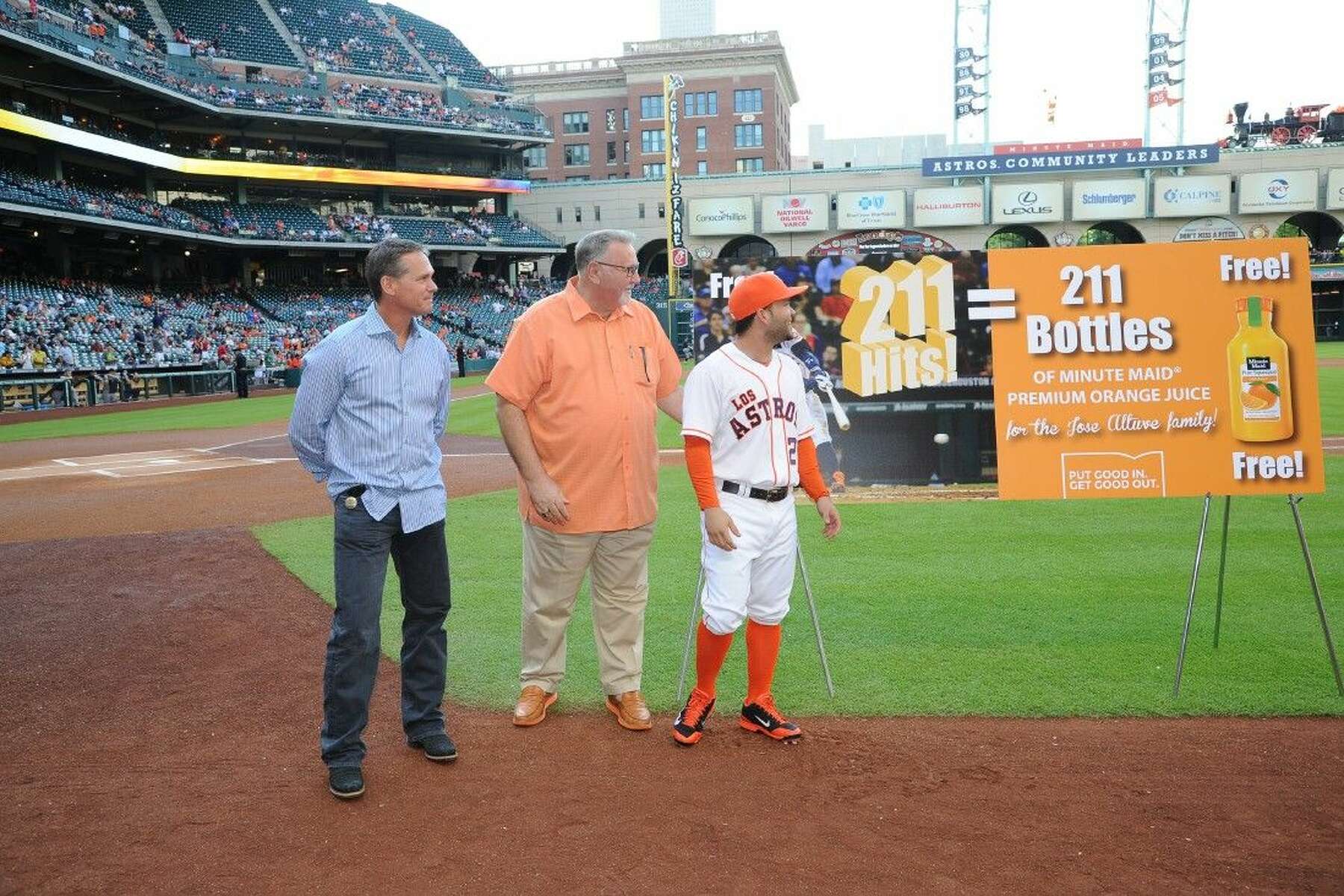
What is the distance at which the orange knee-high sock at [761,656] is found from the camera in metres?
4.59

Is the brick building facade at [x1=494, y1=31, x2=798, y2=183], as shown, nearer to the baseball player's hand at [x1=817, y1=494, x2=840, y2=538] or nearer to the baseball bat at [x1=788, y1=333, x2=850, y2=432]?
the baseball bat at [x1=788, y1=333, x2=850, y2=432]

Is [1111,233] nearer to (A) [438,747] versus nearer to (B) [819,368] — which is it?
(B) [819,368]

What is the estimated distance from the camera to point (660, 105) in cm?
8056

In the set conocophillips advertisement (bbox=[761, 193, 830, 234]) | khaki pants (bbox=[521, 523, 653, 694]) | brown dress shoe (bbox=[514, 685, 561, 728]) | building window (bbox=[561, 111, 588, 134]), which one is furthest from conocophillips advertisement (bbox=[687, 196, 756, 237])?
brown dress shoe (bbox=[514, 685, 561, 728])

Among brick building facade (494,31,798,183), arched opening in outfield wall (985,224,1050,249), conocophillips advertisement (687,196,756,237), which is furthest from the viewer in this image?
brick building facade (494,31,798,183)

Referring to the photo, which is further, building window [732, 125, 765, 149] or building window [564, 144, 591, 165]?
building window [564, 144, 591, 165]

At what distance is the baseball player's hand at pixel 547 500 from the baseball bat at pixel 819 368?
231 inches

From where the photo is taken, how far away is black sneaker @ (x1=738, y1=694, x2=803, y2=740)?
14.7 feet

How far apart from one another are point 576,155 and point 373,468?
83.8 meters

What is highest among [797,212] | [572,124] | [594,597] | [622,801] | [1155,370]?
[572,124]

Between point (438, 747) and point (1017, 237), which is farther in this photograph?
point (1017, 237)

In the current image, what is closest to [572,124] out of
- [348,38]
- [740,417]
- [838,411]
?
[348,38]

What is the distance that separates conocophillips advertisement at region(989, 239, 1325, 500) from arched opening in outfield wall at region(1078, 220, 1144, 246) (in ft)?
188

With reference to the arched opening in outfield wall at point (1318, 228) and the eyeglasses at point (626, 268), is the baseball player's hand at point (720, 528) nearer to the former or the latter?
the eyeglasses at point (626, 268)
